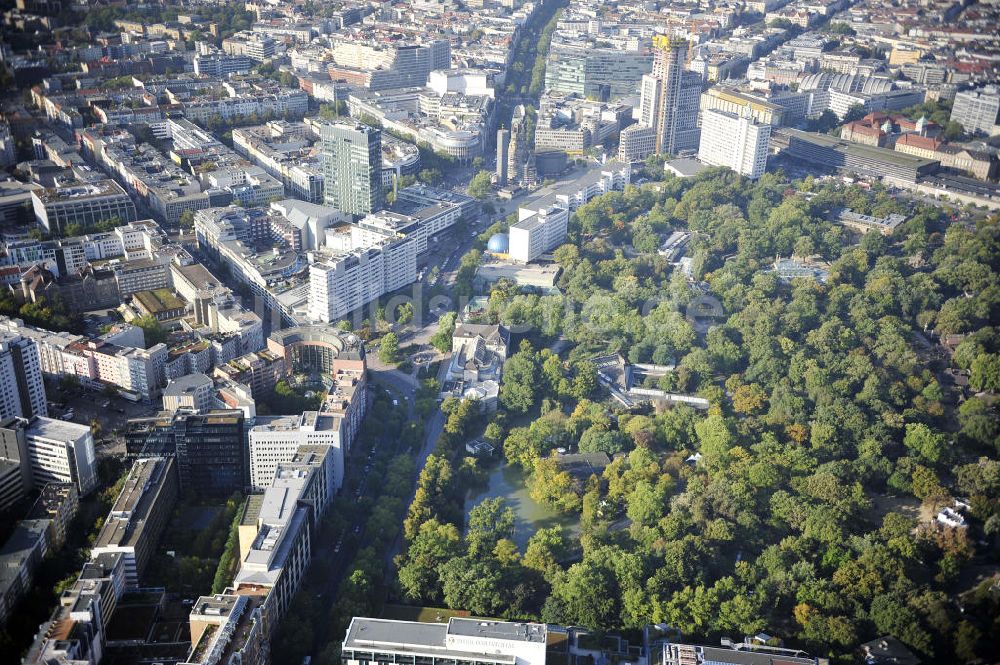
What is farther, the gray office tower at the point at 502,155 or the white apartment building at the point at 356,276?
the gray office tower at the point at 502,155

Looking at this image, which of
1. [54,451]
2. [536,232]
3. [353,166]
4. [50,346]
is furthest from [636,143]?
[54,451]

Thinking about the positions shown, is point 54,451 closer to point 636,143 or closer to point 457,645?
point 457,645

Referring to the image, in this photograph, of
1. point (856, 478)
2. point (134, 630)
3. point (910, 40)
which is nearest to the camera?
point (134, 630)

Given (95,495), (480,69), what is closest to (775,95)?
(480,69)

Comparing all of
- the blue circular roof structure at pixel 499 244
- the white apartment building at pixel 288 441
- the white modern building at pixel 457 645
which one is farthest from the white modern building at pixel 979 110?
the white modern building at pixel 457 645

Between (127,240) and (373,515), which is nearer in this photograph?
(373,515)

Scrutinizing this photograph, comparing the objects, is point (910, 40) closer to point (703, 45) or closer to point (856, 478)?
point (703, 45)

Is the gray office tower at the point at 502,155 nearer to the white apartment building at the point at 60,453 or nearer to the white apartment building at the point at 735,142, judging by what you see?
the white apartment building at the point at 735,142
